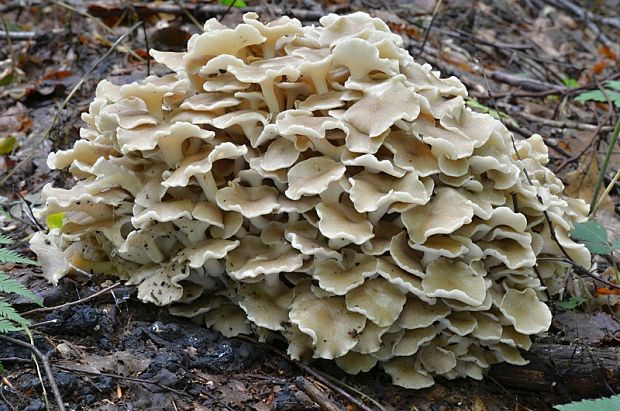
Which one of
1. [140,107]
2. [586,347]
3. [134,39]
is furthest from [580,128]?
[134,39]

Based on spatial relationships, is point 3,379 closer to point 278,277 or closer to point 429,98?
point 278,277

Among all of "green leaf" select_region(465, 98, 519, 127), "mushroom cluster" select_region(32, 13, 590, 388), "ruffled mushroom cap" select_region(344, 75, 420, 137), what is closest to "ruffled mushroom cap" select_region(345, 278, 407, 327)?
"mushroom cluster" select_region(32, 13, 590, 388)

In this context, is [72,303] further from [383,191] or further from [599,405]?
[599,405]

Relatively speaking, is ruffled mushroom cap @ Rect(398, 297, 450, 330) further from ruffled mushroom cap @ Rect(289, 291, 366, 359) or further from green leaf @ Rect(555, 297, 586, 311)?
green leaf @ Rect(555, 297, 586, 311)

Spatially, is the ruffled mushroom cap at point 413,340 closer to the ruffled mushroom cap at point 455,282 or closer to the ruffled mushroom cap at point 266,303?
the ruffled mushroom cap at point 455,282

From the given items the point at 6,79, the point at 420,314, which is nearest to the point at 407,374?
the point at 420,314

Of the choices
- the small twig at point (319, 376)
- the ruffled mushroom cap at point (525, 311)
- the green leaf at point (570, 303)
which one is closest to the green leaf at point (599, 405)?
the ruffled mushroom cap at point (525, 311)
